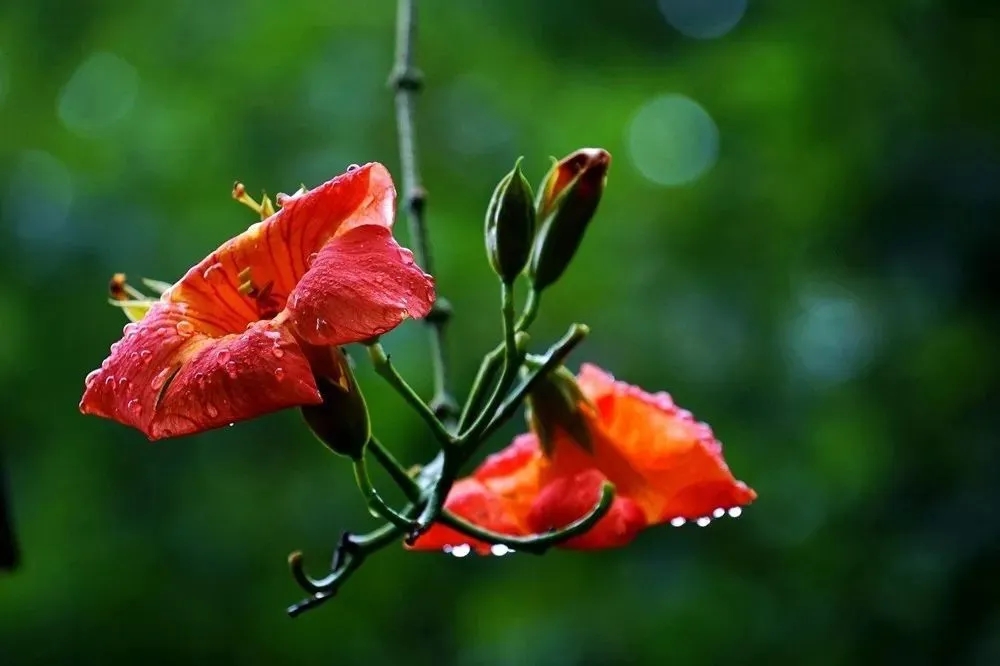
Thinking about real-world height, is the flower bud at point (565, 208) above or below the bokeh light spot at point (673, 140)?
above

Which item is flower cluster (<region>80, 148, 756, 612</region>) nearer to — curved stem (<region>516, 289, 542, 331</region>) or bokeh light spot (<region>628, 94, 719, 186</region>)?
curved stem (<region>516, 289, 542, 331</region>)

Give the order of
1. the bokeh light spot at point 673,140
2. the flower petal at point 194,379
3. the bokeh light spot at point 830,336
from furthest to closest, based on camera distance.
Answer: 1. the bokeh light spot at point 673,140
2. the bokeh light spot at point 830,336
3. the flower petal at point 194,379

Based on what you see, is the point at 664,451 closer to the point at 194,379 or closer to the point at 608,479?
the point at 608,479

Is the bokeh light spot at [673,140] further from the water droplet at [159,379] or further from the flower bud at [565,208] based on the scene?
the water droplet at [159,379]

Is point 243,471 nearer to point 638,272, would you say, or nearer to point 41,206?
point 41,206

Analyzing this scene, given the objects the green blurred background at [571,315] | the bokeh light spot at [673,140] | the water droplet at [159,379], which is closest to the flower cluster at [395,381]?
the water droplet at [159,379]

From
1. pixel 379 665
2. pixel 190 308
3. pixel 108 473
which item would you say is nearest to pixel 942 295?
pixel 379 665

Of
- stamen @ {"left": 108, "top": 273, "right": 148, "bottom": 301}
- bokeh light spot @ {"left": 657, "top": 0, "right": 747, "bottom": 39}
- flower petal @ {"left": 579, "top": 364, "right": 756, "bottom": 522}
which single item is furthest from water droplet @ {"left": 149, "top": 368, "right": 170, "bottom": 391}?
bokeh light spot @ {"left": 657, "top": 0, "right": 747, "bottom": 39}

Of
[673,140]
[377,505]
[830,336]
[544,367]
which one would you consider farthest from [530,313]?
[673,140]
